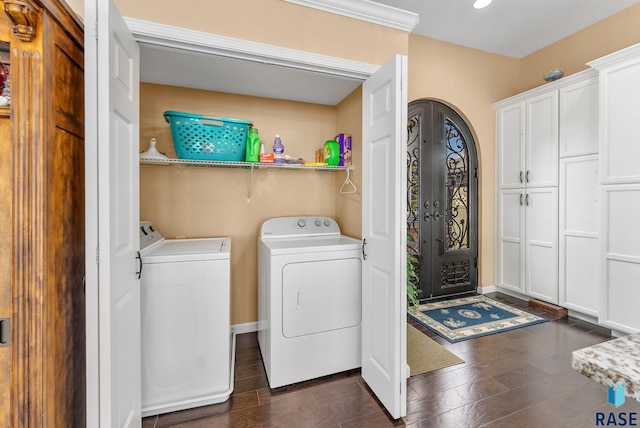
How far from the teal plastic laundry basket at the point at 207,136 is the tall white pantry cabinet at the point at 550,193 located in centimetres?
324

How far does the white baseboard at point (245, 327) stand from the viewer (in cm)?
251

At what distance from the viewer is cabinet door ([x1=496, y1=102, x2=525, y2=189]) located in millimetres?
3297

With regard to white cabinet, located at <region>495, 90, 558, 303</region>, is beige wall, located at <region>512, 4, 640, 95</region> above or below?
above

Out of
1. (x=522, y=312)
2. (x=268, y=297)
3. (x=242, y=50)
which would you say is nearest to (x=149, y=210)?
(x=268, y=297)

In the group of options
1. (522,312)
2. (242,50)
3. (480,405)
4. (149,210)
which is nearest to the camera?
(242,50)

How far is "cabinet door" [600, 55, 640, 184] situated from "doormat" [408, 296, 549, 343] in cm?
154

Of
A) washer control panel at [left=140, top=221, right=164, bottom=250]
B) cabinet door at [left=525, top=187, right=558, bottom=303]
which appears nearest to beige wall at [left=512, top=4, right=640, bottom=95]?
cabinet door at [left=525, top=187, right=558, bottom=303]

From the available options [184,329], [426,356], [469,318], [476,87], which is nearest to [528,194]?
[476,87]

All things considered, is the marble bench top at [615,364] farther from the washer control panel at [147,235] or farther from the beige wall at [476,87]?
the beige wall at [476,87]

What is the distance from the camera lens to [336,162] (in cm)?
234

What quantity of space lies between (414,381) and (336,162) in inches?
69.2

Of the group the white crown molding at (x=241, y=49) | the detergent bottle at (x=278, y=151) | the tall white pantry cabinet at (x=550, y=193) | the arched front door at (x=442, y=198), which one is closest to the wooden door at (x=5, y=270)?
the white crown molding at (x=241, y=49)

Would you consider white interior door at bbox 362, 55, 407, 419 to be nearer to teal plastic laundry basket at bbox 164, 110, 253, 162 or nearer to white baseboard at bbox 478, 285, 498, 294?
Answer: teal plastic laundry basket at bbox 164, 110, 253, 162

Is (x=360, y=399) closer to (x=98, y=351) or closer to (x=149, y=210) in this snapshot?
(x=98, y=351)
